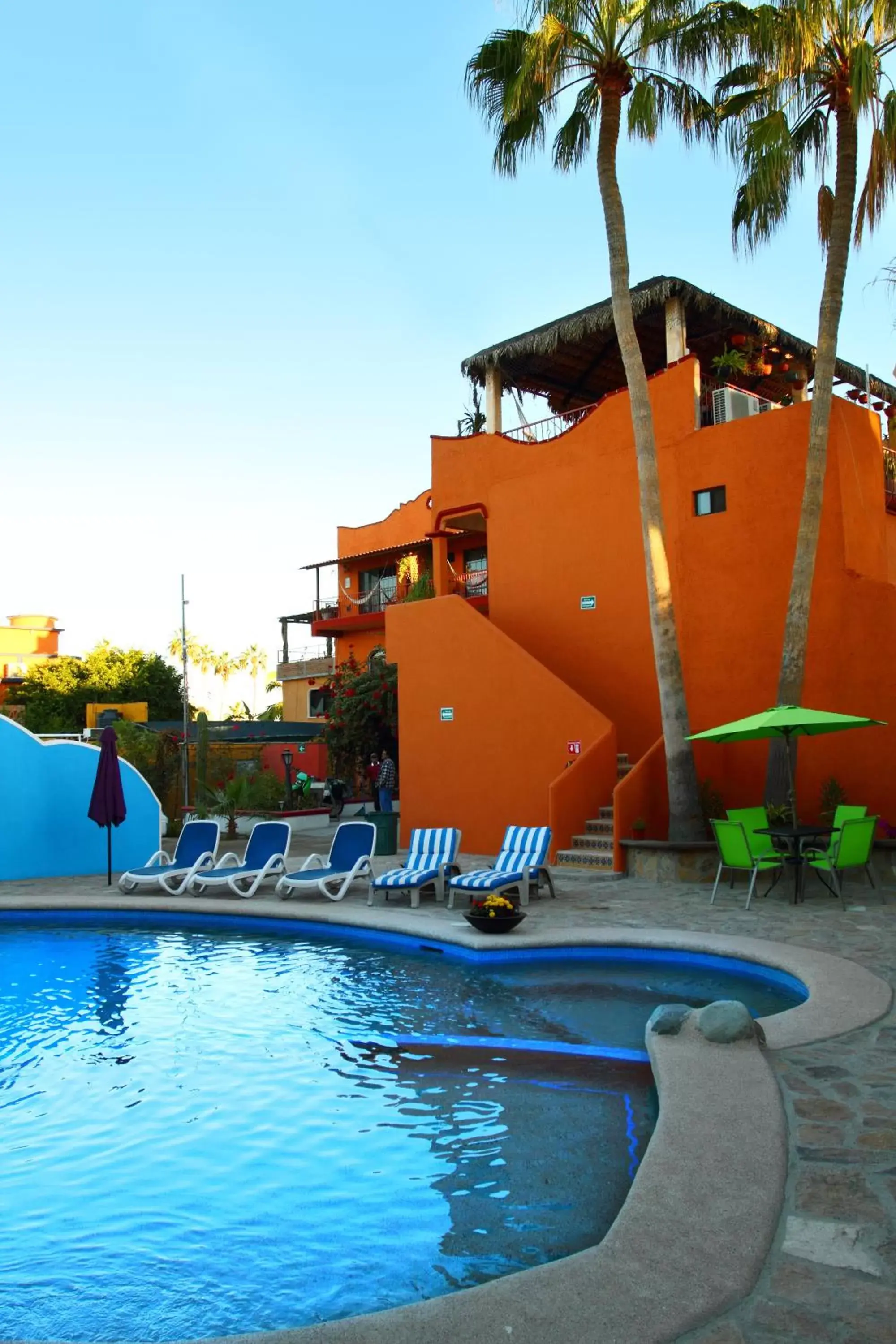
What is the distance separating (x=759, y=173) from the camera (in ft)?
42.5

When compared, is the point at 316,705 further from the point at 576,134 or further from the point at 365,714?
the point at 576,134

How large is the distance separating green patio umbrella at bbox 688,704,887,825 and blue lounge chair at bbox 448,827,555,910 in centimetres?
229

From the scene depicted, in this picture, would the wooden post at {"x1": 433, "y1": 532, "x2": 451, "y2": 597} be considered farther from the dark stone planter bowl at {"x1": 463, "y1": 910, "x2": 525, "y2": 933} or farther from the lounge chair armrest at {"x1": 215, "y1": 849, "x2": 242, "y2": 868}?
the dark stone planter bowl at {"x1": 463, "y1": 910, "x2": 525, "y2": 933}

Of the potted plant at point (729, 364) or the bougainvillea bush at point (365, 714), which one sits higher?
the potted plant at point (729, 364)

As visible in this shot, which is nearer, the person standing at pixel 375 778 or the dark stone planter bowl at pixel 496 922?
the dark stone planter bowl at pixel 496 922

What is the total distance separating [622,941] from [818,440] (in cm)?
723

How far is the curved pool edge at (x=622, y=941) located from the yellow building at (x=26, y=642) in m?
43.5

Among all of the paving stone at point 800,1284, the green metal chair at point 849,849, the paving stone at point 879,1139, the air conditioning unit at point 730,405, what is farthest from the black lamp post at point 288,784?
the paving stone at point 800,1284

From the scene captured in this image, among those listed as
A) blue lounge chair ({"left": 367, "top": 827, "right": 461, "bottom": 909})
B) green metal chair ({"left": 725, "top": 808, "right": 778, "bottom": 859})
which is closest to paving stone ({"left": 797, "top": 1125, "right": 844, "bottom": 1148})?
green metal chair ({"left": 725, "top": 808, "right": 778, "bottom": 859})

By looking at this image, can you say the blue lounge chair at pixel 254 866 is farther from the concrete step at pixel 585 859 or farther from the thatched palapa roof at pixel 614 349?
the thatched palapa roof at pixel 614 349

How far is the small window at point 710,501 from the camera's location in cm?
1491

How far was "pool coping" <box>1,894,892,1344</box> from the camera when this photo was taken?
2.85m

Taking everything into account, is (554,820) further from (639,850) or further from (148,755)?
(148,755)

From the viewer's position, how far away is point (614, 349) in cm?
2014
